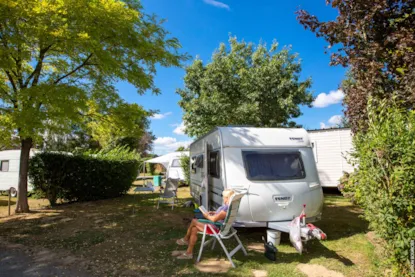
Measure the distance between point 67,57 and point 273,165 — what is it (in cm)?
796

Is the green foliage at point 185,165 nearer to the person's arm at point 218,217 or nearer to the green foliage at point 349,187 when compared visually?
the green foliage at point 349,187

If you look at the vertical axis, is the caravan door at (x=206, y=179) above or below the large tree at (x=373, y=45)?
below

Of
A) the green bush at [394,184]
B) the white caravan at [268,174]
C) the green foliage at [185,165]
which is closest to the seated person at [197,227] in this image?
the white caravan at [268,174]

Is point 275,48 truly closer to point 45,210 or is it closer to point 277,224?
point 277,224

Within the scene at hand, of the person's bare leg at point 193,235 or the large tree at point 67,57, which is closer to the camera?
the person's bare leg at point 193,235

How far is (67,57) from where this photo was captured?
372 inches

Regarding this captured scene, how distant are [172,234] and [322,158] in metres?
9.39

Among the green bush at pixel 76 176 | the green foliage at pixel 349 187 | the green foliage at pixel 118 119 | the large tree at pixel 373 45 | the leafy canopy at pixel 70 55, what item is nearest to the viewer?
the green foliage at pixel 349 187

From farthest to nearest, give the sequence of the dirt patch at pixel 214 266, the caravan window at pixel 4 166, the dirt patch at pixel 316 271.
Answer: the caravan window at pixel 4 166 → the dirt patch at pixel 214 266 → the dirt patch at pixel 316 271

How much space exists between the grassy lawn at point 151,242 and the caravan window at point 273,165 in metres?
1.42

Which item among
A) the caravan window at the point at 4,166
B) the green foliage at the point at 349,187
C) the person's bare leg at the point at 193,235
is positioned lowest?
the person's bare leg at the point at 193,235

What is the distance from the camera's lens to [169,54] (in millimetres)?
9641

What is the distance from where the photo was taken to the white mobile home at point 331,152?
497 inches

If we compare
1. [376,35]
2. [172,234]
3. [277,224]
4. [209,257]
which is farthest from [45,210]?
[376,35]
